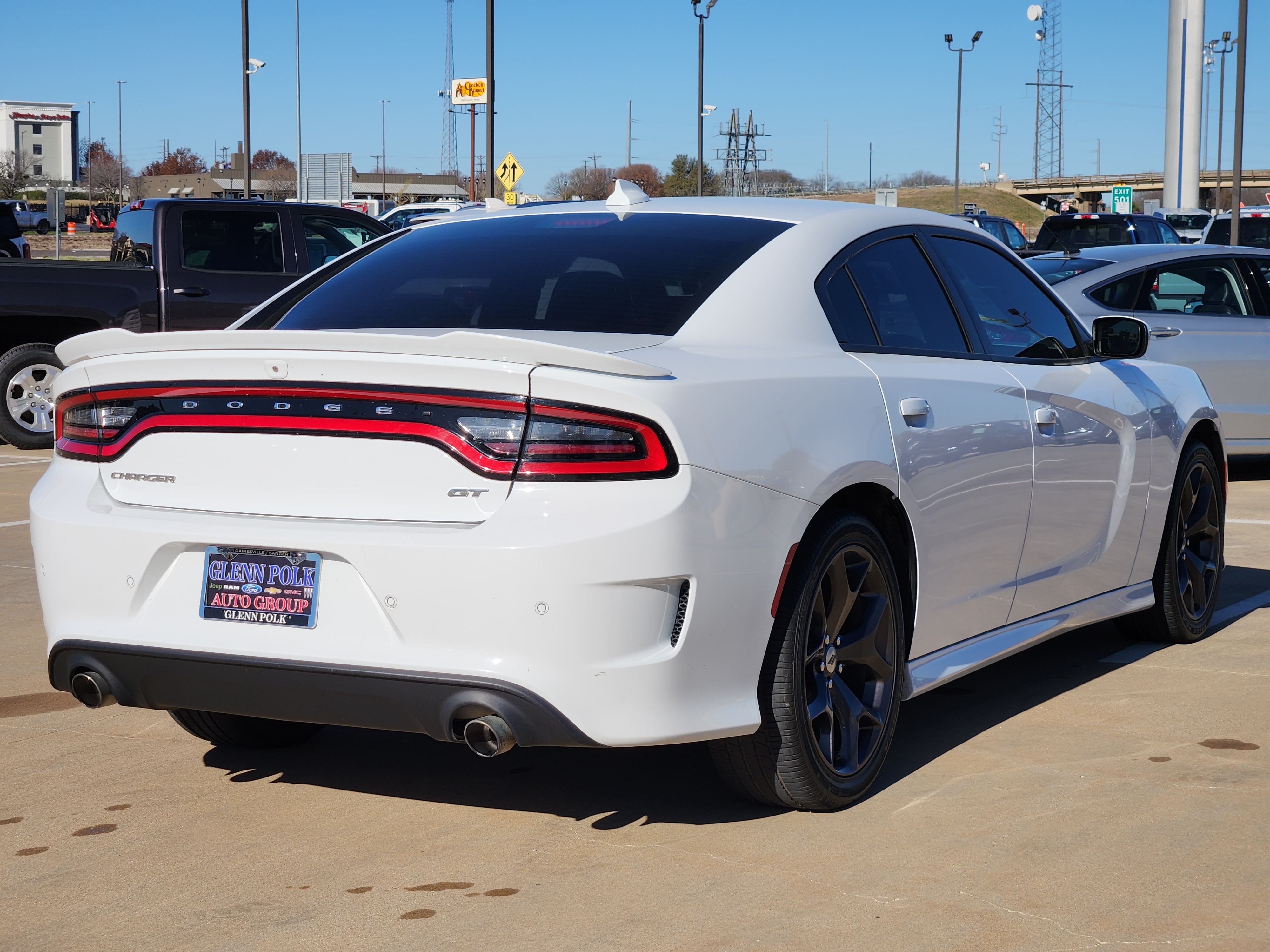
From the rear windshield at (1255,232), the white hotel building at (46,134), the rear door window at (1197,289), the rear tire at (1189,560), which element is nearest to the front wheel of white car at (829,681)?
the rear tire at (1189,560)

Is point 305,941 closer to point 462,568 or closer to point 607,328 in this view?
point 462,568

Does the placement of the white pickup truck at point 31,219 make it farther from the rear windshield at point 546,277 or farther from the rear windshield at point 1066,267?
the rear windshield at point 546,277

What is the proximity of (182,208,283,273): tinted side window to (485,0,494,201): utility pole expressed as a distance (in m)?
17.0

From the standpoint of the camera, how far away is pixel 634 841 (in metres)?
3.72

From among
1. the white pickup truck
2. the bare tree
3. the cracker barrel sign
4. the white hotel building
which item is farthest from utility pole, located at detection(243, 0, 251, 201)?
the white hotel building

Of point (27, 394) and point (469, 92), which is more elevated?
point (469, 92)

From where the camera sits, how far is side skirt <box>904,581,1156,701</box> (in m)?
4.27

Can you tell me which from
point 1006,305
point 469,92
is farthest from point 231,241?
point 469,92

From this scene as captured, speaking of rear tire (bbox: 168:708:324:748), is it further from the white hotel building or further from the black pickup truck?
the white hotel building

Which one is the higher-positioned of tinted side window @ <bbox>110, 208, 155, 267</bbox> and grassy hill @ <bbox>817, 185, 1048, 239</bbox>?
grassy hill @ <bbox>817, 185, 1048, 239</bbox>

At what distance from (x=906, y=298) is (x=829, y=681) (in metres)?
1.23

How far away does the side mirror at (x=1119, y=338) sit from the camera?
5469mm

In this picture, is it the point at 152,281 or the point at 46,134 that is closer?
the point at 152,281

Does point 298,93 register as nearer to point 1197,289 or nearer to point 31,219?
point 31,219
